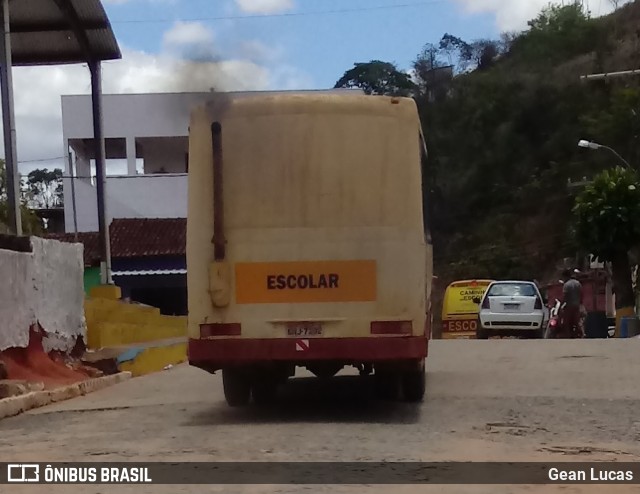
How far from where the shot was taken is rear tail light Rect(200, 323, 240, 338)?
364 inches

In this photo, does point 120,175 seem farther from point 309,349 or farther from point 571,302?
point 309,349

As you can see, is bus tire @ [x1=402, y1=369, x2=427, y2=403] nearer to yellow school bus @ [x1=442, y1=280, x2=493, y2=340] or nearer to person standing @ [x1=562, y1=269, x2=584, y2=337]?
person standing @ [x1=562, y1=269, x2=584, y2=337]

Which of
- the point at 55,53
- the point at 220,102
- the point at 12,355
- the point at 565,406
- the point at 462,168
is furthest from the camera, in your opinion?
the point at 462,168

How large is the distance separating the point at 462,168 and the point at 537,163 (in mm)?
6438

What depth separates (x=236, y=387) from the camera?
34.6ft

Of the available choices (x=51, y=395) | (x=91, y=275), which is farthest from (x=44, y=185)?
(x=51, y=395)

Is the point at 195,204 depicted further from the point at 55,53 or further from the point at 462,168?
the point at 462,168

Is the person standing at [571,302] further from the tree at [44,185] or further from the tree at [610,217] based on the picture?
the tree at [44,185]

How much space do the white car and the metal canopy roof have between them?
35.8 ft

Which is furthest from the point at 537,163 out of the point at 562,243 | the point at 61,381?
the point at 61,381

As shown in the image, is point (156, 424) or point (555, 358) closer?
point (156, 424)

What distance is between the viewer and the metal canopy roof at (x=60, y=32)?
16562 mm

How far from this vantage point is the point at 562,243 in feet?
206

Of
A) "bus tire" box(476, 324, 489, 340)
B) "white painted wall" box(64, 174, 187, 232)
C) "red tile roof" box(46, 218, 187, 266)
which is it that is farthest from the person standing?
"white painted wall" box(64, 174, 187, 232)
